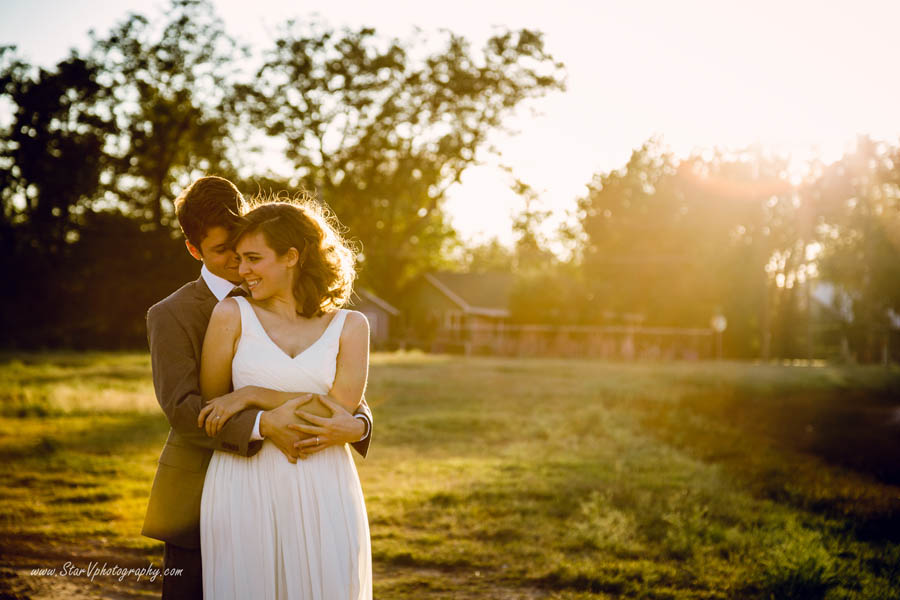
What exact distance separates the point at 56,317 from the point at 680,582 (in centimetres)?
4253

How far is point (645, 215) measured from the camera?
42625 mm

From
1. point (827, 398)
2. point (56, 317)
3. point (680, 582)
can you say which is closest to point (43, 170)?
point (56, 317)

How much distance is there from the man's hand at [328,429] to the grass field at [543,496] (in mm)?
3068

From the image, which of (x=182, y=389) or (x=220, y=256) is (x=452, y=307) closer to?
(x=220, y=256)

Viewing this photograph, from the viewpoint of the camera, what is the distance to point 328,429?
3527 millimetres

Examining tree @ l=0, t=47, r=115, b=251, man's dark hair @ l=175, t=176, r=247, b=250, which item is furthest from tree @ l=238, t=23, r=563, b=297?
man's dark hair @ l=175, t=176, r=247, b=250

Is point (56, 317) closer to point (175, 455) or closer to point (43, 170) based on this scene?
point (43, 170)

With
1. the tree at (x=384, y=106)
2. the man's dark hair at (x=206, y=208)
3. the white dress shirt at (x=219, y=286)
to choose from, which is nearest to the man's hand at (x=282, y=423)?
the white dress shirt at (x=219, y=286)

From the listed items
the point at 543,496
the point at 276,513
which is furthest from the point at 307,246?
the point at 543,496

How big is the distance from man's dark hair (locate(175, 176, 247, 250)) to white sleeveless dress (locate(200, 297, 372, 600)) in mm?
415

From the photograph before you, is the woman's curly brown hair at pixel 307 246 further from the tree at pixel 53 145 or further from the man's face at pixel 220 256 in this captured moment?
the tree at pixel 53 145

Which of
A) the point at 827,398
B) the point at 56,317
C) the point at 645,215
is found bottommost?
the point at 827,398

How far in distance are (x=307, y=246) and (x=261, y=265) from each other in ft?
0.66

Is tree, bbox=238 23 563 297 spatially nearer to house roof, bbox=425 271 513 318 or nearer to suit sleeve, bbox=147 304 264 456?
house roof, bbox=425 271 513 318
